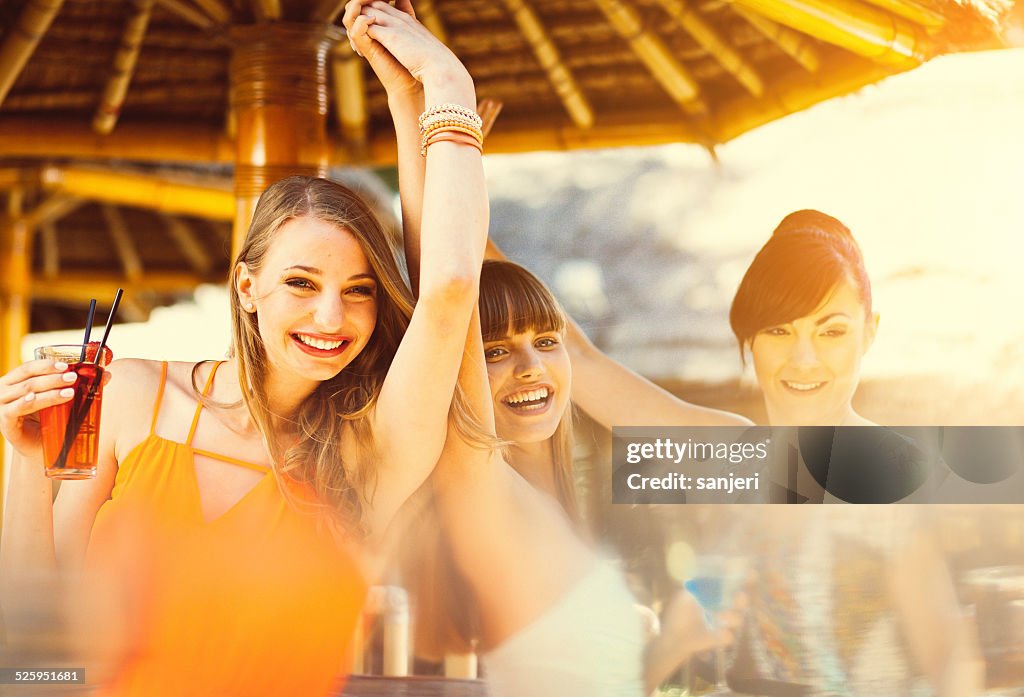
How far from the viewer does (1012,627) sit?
8.79 feet

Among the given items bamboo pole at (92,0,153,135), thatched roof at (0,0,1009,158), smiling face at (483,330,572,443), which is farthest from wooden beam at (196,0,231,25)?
Result: smiling face at (483,330,572,443)

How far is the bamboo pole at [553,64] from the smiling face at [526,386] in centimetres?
57

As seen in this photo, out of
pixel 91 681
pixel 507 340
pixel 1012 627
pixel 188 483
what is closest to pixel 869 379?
pixel 1012 627

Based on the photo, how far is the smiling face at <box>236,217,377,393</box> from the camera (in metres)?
2.81

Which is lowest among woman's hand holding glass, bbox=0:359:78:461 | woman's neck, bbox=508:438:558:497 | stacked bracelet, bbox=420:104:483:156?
woman's neck, bbox=508:438:558:497

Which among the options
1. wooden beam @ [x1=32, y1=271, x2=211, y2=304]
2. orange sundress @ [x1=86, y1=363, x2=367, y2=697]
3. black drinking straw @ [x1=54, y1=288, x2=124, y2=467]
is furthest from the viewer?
wooden beam @ [x1=32, y1=271, x2=211, y2=304]

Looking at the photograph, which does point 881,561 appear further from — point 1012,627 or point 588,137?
point 588,137

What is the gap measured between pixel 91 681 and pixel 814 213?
2115mm

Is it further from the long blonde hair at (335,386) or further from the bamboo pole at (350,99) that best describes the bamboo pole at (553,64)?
the long blonde hair at (335,386)

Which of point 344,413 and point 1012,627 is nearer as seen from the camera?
point 1012,627

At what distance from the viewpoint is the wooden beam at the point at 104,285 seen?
3059mm

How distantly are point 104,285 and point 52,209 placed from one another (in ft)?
0.86

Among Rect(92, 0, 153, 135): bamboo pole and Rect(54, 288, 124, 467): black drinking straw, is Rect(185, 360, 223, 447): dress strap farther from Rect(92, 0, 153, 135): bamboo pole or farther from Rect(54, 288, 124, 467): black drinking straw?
Rect(92, 0, 153, 135): bamboo pole

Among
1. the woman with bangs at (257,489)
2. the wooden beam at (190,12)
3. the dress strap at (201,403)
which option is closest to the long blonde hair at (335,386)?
the woman with bangs at (257,489)
